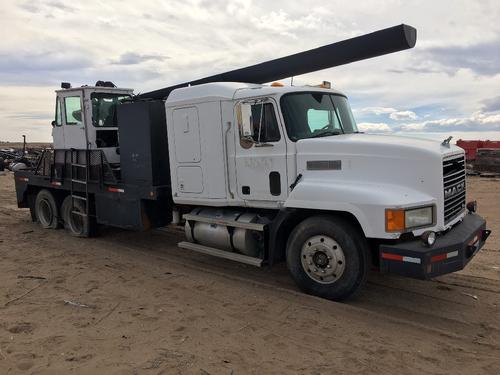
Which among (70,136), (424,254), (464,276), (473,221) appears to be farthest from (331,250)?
(70,136)

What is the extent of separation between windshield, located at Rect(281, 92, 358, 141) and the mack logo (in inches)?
65.5

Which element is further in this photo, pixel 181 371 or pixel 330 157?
pixel 330 157

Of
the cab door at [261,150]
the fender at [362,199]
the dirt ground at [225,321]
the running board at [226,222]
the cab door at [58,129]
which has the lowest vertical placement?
the dirt ground at [225,321]

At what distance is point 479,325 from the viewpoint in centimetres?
507

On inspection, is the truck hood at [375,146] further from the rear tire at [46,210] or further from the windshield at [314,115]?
the rear tire at [46,210]

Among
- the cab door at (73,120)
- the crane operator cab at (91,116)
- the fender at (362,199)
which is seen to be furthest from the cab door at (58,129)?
the fender at (362,199)

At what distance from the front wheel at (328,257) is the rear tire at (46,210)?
7.01m

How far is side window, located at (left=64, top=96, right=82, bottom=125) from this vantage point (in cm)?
973

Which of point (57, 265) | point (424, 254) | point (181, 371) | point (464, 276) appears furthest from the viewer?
point (57, 265)

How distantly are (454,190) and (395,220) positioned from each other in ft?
4.38

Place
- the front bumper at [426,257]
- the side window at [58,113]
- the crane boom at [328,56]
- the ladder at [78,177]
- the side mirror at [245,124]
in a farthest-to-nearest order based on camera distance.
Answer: the side window at [58,113]
the ladder at [78,177]
the side mirror at [245,124]
the crane boom at [328,56]
the front bumper at [426,257]

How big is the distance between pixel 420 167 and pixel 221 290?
3076 mm

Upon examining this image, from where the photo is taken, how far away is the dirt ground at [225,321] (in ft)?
13.7

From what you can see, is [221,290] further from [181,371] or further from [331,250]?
[181,371]
